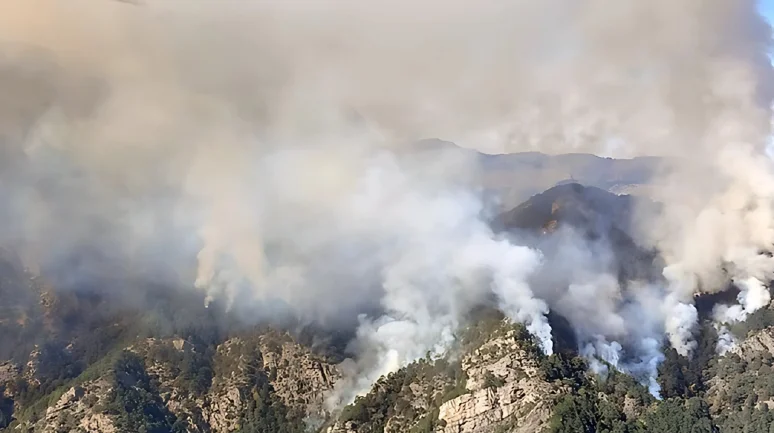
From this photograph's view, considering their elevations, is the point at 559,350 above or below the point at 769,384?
above

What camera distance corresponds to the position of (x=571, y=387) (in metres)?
186

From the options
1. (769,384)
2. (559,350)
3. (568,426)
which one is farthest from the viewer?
(559,350)

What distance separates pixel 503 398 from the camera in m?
186

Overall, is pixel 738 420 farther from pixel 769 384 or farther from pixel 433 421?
pixel 433 421

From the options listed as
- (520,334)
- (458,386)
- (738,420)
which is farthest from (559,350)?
(738,420)

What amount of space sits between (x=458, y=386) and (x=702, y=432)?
5147cm

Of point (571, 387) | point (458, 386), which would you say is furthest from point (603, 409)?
point (458, 386)

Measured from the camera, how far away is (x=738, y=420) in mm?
180875

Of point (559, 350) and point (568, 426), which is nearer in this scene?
point (568, 426)

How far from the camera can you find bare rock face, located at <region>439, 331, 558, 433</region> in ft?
592

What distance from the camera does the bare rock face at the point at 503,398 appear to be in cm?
18050

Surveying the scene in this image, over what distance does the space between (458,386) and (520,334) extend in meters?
18.1

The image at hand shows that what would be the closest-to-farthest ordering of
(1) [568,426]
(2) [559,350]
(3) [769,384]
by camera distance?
(1) [568,426] → (3) [769,384] → (2) [559,350]

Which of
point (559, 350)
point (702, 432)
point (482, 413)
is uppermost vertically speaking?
point (559, 350)
